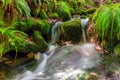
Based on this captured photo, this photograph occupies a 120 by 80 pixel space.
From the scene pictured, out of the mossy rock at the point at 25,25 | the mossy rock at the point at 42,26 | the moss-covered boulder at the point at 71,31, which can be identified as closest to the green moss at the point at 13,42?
the mossy rock at the point at 25,25

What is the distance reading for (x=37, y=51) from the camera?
6578mm

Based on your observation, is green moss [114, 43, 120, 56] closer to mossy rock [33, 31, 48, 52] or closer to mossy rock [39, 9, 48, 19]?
mossy rock [33, 31, 48, 52]

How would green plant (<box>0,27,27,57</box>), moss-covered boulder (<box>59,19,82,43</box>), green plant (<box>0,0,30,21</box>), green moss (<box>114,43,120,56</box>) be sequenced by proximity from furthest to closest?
moss-covered boulder (<box>59,19,82,43</box>) < green plant (<box>0,0,30,21</box>) < green moss (<box>114,43,120,56</box>) < green plant (<box>0,27,27,57</box>)

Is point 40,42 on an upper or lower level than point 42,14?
lower

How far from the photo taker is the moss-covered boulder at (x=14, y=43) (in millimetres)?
6142

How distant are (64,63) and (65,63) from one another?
1.0 inches

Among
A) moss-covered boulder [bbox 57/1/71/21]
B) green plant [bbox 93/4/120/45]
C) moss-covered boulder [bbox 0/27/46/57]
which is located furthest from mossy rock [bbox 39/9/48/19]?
green plant [bbox 93/4/120/45]

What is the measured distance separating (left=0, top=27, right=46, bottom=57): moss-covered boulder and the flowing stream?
1.49 feet

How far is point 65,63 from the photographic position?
6.20m

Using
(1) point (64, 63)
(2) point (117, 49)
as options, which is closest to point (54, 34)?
(1) point (64, 63)

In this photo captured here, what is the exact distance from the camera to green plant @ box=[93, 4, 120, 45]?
6402 millimetres

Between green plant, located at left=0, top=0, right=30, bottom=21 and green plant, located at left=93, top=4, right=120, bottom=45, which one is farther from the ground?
green plant, located at left=0, top=0, right=30, bottom=21

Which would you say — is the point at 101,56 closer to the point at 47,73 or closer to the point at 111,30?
the point at 111,30

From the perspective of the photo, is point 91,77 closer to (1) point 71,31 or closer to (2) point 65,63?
(2) point 65,63
